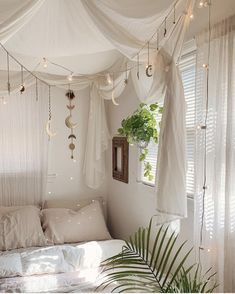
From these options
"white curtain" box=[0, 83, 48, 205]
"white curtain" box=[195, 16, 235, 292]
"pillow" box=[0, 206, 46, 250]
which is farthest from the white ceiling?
"pillow" box=[0, 206, 46, 250]

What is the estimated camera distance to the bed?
2.28 meters

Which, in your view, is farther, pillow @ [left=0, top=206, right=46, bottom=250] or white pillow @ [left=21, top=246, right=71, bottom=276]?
pillow @ [left=0, top=206, right=46, bottom=250]

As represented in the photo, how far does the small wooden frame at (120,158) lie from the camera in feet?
10.8

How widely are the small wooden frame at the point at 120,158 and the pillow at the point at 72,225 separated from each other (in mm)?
506

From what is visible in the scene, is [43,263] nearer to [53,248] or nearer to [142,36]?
[53,248]

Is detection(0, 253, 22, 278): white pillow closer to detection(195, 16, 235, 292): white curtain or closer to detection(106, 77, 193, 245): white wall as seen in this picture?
detection(106, 77, 193, 245): white wall

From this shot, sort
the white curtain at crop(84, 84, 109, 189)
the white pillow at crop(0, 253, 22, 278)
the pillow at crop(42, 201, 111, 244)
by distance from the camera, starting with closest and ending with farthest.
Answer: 1. the white pillow at crop(0, 253, 22, 278)
2. the pillow at crop(42, 201, 111, 244)
3. the white curtain at crop(84, 84, 109, 189)

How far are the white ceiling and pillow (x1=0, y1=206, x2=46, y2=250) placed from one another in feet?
4.92

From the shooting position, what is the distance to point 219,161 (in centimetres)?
167

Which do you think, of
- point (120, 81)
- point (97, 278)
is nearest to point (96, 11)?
point (120, 81)

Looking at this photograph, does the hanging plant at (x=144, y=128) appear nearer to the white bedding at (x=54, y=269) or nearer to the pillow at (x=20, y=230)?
the white bedding at (x=54, y=269)

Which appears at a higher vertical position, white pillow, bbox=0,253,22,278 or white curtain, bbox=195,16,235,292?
white curtain, bbox=195,16,235,292

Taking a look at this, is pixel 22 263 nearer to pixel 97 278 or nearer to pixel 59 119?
pixel 97 278

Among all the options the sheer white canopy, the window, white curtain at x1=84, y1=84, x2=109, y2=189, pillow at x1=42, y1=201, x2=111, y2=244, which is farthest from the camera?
white curtain at x1=84, y1=84, x2=109, y2=189
